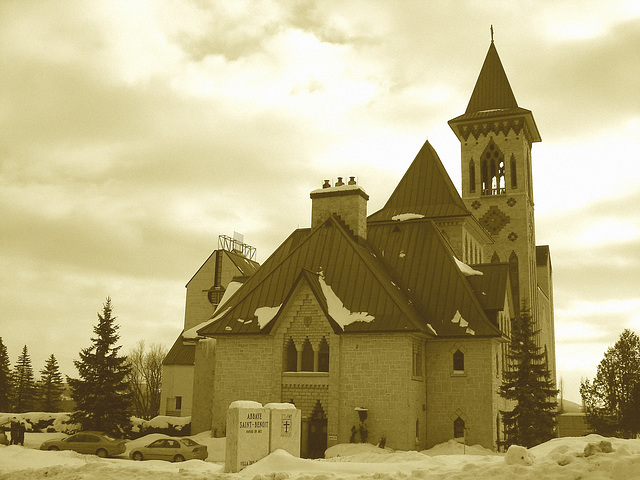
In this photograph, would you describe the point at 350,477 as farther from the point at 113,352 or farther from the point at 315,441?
the point at 113,352

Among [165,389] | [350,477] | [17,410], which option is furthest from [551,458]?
[17,410]

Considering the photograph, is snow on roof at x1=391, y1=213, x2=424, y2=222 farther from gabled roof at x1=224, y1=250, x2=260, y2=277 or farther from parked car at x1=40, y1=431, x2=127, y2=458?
gabled roof at x1=224, y1=250, x2=260, y2=277

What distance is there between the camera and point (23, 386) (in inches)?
2603

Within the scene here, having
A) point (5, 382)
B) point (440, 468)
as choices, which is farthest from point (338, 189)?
point (5, 382)

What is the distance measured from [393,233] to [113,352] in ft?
56.0

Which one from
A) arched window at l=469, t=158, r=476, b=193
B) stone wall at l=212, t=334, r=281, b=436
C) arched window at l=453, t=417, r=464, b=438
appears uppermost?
arched window at l=469, t=158, r=476, b=193

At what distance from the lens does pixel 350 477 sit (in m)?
15.2

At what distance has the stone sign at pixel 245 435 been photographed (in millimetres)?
20203

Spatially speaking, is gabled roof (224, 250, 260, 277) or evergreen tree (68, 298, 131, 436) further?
gabled roof (224, 250, 260, 277)

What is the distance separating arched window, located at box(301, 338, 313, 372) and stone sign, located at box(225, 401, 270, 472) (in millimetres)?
11172

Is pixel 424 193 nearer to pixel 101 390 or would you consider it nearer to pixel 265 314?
pixel 265 314

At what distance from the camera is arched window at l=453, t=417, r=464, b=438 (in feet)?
110

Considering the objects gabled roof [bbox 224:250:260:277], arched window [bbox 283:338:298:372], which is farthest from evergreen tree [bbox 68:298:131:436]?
gabled roof [bbox 224:250:260:277]

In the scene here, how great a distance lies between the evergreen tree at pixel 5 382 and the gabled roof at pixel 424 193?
34015 millimetres
